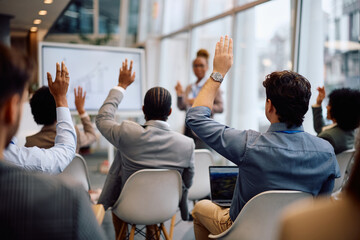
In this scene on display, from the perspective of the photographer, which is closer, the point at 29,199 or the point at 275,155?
the point at 29,199

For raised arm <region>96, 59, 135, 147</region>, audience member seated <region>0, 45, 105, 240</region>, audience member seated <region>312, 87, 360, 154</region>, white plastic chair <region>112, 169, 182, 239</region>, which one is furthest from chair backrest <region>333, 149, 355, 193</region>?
audience member seated <region>0, 45, 105, 240</region>

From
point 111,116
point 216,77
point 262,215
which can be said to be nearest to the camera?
point 262,215

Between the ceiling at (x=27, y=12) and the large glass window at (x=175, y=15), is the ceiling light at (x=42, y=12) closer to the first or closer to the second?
the ceiling at (x=27, y=12)

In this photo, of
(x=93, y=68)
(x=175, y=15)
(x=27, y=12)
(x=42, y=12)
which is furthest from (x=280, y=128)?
(x=175, y=15)

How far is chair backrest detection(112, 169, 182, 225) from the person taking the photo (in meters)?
2.09

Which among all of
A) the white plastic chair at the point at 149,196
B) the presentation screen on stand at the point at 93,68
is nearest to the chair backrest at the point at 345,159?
the white plastic chair at the point at 149,196

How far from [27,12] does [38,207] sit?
2962 mm

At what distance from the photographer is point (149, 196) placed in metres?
2.15

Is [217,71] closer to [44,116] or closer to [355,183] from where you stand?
[355,183]

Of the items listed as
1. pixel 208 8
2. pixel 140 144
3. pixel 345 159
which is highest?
pixel 208 8

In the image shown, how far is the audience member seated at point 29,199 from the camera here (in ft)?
2.32

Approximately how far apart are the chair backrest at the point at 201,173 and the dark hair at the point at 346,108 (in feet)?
Answer: 3.54

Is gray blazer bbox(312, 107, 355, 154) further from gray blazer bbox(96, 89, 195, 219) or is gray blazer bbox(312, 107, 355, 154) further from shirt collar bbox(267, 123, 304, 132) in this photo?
gray blazer bbox(96, 89, 195, 219)

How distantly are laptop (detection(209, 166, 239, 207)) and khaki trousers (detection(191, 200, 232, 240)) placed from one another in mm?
96
